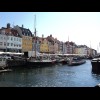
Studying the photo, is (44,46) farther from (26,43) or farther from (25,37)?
(25,37)

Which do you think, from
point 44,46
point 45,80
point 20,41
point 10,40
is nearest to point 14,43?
point 10,40

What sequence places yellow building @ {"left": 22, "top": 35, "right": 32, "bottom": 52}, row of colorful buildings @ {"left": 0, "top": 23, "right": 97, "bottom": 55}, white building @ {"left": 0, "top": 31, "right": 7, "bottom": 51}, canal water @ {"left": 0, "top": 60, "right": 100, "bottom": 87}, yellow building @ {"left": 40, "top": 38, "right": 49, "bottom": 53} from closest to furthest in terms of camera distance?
canal water @ {"left": 0, "top": 60, "right": 100, "bottom": 87}, white building @ {"left": 0, "top": 31, "right": 7, "bottom": 51}, row of colorful buildings @ {"left": 0, "top": 23, "right": 97, "bottom": 55}, yellow building @ {"left": 22, "top": 35, "right": 32, "bottom": 52}, yellow building @ {"left": 40, "top": 38, "right": 49, "bottom": 53}

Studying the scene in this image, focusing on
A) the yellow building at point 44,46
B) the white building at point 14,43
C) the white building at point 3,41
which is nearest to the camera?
the white building at point 3,41

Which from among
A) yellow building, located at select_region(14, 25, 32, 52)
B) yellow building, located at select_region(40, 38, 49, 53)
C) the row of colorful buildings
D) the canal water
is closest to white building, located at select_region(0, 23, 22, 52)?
the row of colorful buildings

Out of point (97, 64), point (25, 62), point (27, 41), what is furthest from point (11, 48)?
point (97, 64)

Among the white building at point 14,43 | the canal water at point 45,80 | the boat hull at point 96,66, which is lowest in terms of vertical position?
the canal water at point 45,80

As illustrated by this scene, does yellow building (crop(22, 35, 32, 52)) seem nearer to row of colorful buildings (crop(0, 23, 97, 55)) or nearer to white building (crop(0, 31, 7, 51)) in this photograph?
row of colorful buildings (crop(0, 23, 97, 55))

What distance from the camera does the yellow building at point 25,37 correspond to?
31.8m

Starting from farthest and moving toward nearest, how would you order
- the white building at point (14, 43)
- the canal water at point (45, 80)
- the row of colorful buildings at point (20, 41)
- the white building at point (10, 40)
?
the white building at point (14, 43) → the row of colorful buildings at point (20, 41) → the white building at point (10, 40) → the canal water at point (45, 80)

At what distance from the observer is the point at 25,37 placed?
107 ft

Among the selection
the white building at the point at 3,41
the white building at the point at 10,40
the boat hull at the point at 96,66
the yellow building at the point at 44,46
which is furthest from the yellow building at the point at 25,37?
the boat hull at the point at 96,66

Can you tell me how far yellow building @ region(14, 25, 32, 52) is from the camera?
31844 millimetres

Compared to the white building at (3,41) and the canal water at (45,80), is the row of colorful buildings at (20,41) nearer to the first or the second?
the white building at (3,41)
